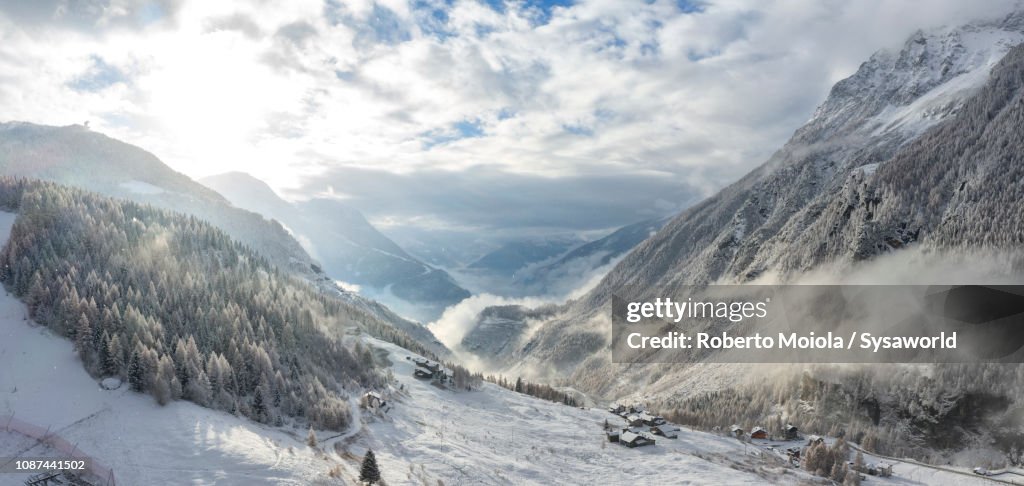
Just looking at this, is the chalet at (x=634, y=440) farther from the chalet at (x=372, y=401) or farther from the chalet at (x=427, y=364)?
the chalet at (x=427, y=364)

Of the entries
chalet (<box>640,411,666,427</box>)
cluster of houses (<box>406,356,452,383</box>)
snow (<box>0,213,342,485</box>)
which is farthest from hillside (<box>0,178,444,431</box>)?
chalet (<box>640,411,666,427</box>)

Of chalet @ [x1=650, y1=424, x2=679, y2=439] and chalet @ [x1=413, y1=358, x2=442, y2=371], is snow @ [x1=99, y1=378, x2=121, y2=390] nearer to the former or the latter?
chalet @ [x1=413, y1=358, x2=442, y2=371]

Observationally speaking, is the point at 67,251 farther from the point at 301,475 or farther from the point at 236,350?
the point at 301,475

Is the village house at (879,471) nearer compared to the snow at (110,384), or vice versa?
the snow at (110,384)

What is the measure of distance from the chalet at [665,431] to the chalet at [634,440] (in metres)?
11.7

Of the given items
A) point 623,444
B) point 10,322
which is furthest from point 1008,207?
point 10,322

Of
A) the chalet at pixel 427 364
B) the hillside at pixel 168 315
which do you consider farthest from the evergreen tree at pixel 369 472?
the chalet at pixel 427 364

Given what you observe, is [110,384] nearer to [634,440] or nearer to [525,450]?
[525,450]

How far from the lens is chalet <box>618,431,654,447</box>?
→ 96500 millimetres

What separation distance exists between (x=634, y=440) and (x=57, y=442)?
80.6 m

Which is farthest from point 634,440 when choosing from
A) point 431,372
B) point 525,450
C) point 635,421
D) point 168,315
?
point 168,315

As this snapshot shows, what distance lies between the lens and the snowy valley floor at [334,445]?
176 ft

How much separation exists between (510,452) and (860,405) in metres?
127

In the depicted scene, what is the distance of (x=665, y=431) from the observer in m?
110
